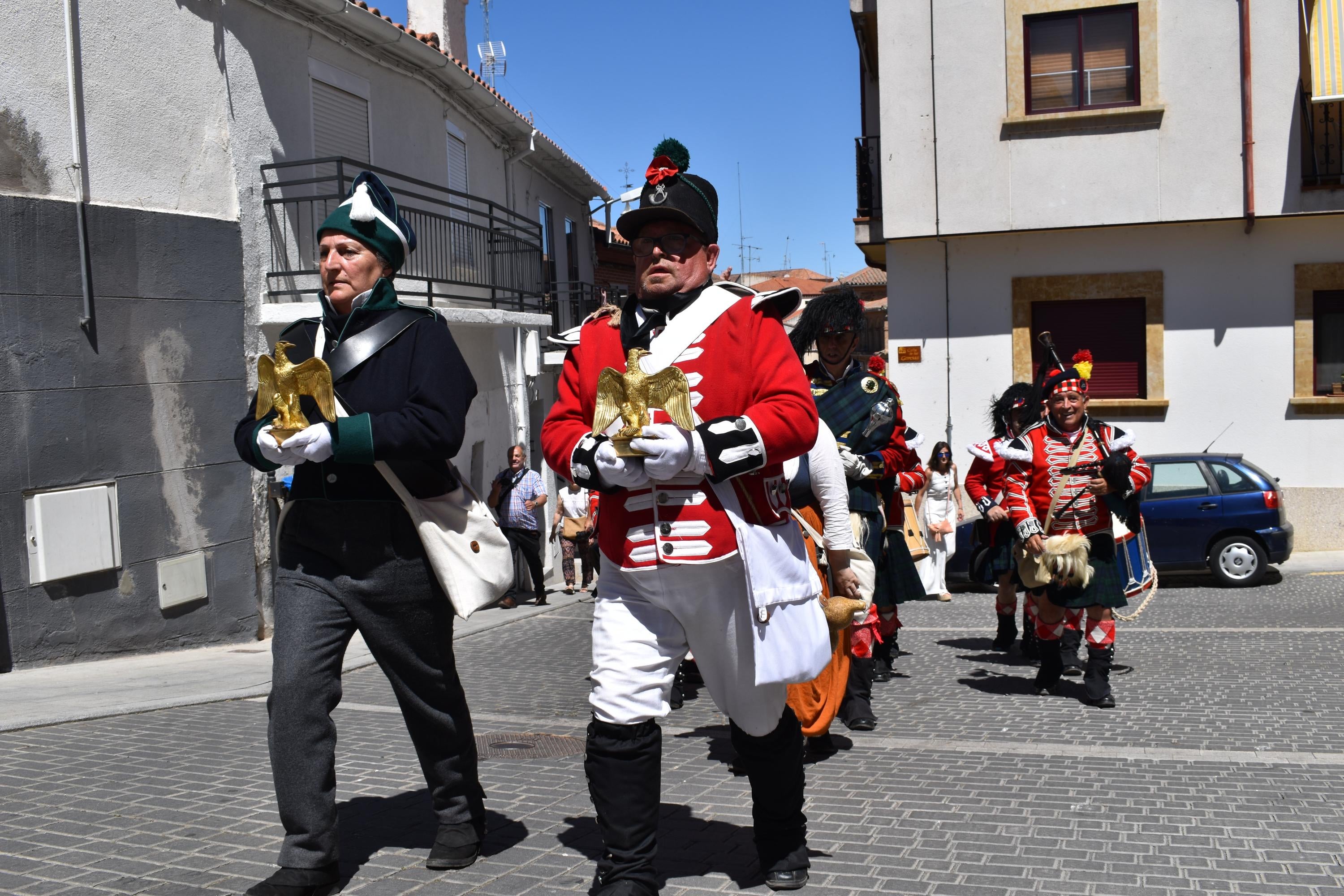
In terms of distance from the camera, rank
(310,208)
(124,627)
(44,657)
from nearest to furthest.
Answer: (44,657) < (124,627) < (310,208)

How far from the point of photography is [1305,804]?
4.87m

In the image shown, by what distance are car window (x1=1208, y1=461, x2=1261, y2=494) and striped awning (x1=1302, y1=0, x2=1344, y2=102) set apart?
18.8 feet

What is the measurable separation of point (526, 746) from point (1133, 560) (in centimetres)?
392

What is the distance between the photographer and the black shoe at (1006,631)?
948 cm

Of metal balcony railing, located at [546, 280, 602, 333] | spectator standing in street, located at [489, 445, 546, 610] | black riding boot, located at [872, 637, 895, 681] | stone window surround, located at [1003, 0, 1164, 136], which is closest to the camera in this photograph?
black riding boot, located at [872, 637, 895, 681]

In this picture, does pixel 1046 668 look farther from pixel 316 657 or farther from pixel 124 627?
pixel 124 627

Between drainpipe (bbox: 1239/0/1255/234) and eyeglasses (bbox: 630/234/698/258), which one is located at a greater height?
drainpipe (bbox: 1239/0/1255/234)

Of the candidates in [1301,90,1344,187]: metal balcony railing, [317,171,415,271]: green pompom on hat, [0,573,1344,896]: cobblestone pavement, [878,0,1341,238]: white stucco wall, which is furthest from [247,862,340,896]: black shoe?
[1301,90,1344,187]: metal balcony railing

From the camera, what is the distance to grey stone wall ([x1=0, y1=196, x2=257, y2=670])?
9.33 meters

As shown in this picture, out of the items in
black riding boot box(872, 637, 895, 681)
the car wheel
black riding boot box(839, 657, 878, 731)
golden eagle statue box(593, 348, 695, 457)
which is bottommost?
the car wheel

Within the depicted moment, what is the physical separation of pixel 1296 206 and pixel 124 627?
15239 millimetres

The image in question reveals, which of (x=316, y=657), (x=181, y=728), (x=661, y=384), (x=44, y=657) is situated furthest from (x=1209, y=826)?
(x=44, y=657)

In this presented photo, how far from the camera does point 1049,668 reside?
762cm

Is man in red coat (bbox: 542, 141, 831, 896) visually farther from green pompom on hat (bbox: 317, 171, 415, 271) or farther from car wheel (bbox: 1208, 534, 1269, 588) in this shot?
car wheel (bbox: 1208, 534, 1269, 588)
